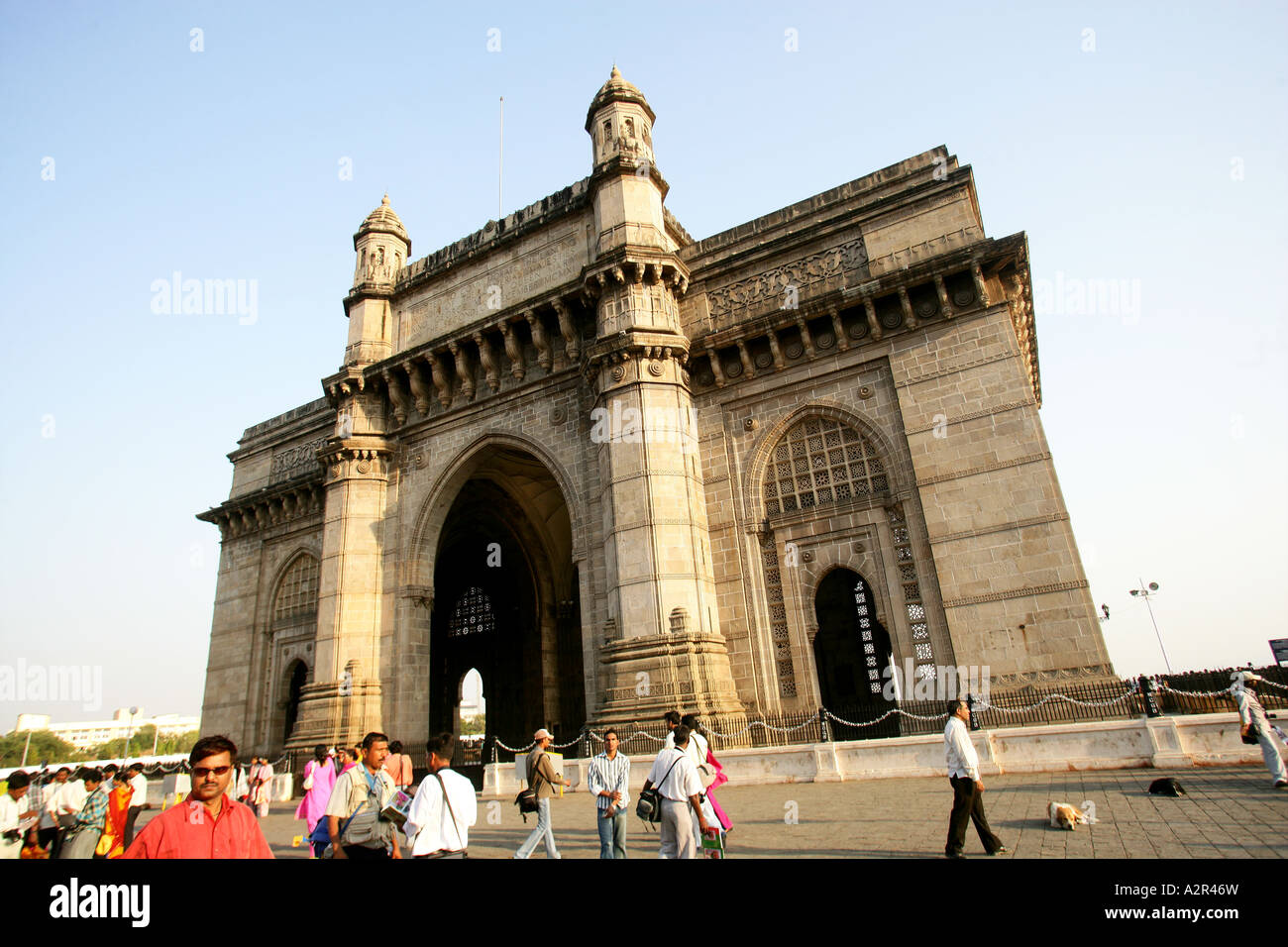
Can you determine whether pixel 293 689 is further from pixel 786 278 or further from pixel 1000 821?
pixel 1000 821

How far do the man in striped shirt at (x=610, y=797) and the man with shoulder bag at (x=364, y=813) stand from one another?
218cm

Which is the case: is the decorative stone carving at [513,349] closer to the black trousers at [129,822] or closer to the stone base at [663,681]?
the stone base at [663,681]

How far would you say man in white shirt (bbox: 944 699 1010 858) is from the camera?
607 centimetres

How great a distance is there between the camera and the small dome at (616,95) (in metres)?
18.6

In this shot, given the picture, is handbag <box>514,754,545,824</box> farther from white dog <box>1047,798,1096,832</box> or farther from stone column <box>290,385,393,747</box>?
stone column <box>290,385,393,747</box>

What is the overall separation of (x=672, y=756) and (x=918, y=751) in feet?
24.1

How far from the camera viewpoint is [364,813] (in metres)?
4.73

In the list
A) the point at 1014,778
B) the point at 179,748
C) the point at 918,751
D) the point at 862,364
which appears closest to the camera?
the point at 1014,778

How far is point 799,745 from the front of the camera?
12.2 m

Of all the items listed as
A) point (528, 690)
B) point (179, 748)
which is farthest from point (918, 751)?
point (179, 748)

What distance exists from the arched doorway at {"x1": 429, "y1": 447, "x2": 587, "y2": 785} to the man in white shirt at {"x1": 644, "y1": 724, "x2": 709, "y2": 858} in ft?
51.3
